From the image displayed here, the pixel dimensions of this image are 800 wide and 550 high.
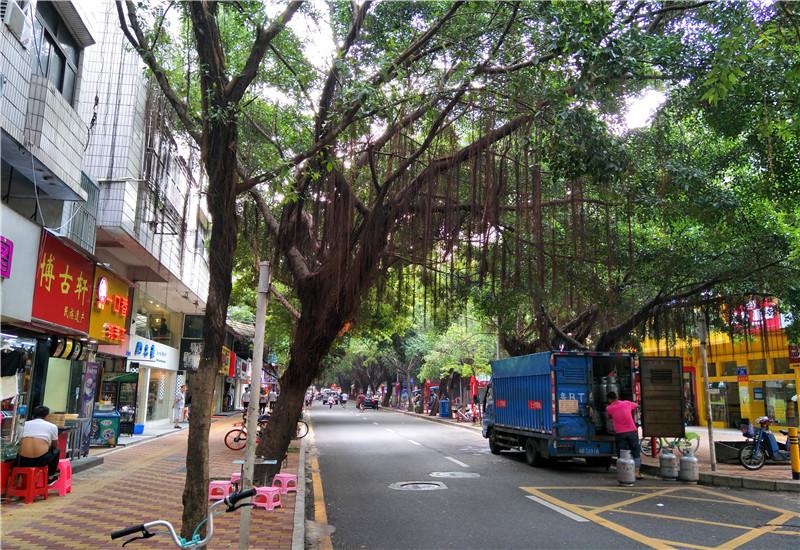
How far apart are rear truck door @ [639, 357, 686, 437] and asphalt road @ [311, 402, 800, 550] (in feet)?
5.53

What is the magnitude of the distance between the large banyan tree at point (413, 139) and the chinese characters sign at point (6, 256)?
3.60 metres

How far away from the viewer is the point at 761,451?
1247 cm

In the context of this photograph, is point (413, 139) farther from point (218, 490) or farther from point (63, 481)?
point (63, 481)

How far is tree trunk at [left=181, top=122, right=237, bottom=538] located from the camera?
533 cm

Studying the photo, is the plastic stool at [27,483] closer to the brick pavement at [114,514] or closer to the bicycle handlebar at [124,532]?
the brick pavement at [114,514]

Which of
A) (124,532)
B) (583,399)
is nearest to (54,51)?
(124,532)

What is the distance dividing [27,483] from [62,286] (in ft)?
14.7

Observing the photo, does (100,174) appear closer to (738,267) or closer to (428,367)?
(738,267)

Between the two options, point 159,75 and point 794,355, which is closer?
point 159,75

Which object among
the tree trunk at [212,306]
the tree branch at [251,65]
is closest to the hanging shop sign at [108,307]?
the tree branch at [251,65]

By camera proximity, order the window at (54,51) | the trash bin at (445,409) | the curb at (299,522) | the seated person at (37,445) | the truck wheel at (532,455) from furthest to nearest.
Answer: the trash bin at (445,409) → the truck wheel at (532,455) → the window at (54,51) → the seated person at (37,445) → the curb at (299,522)

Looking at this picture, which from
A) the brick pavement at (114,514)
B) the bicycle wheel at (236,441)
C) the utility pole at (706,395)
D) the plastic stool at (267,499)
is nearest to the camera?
the brick pavement at (114,514)

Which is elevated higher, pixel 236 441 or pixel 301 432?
pixel 236 441

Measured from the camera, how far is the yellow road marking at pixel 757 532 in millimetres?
6465
